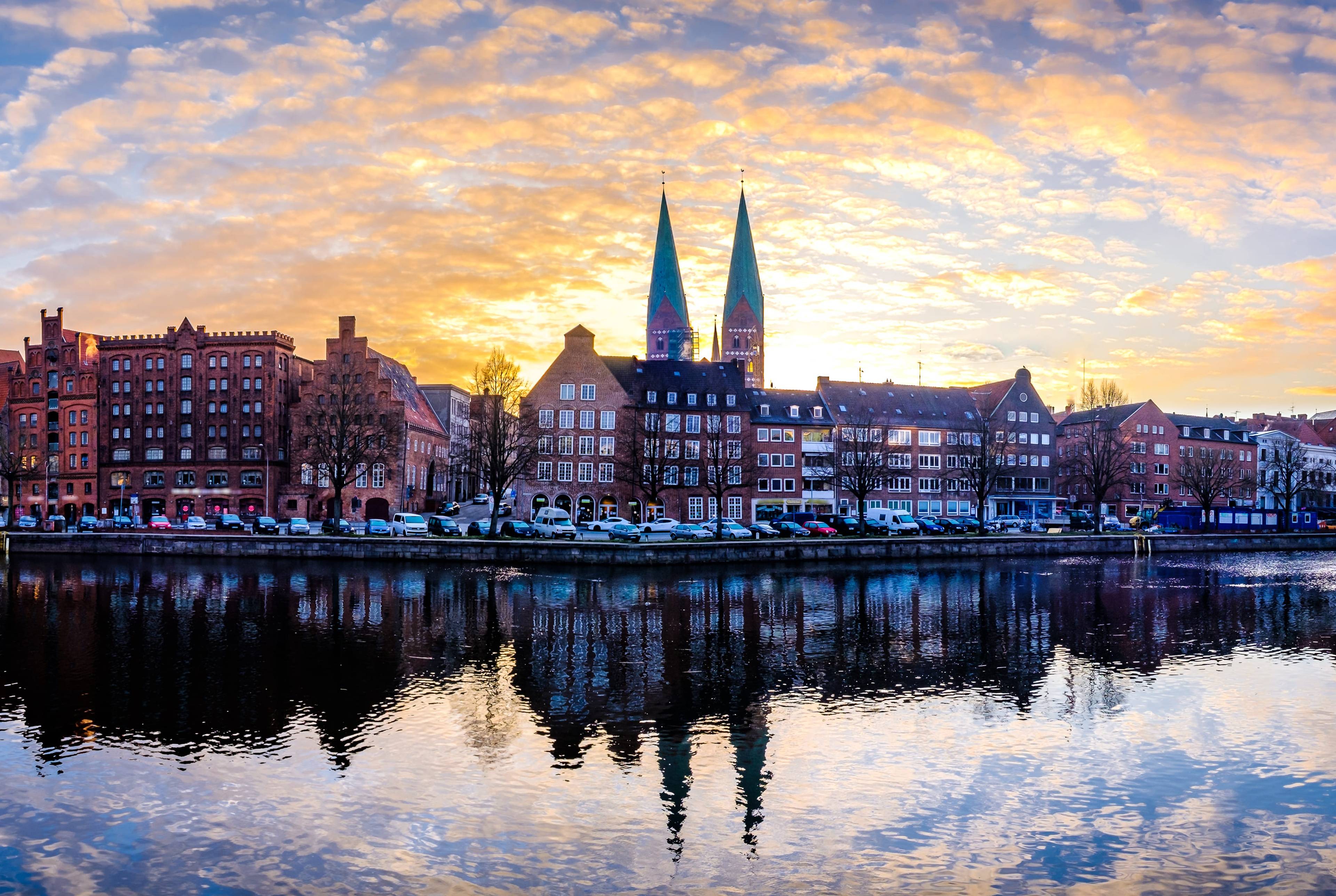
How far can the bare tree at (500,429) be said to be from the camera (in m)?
85.8

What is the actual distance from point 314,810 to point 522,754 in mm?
5037

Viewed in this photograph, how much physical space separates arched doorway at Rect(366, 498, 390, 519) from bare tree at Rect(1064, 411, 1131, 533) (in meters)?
71.6

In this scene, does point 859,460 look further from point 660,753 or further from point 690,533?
point 660,753

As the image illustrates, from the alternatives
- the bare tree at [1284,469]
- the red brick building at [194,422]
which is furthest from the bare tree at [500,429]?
the bare tree at [1284,469]

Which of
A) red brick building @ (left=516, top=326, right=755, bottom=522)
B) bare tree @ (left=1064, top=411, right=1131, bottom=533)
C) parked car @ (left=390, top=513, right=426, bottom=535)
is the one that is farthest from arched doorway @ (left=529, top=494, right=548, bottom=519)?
bare tree @ (left=1064, top=411, right=1131, bottom=533)

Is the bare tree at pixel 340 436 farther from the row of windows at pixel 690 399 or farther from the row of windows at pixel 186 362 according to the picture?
the row of windows at pixel 690 399

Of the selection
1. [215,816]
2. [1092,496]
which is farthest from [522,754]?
[1092,496]

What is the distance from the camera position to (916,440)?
123 m

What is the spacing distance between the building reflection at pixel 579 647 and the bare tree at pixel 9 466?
147ft

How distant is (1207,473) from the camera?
121375mm

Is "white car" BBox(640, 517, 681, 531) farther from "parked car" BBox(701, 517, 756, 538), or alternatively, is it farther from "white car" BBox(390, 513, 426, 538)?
"white car" BBox(390, 513, 426, 538)

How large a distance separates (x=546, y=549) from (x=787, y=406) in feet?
162

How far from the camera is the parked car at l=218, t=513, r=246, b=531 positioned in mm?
89000

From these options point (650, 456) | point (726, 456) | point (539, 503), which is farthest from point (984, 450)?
point (539, 503)
